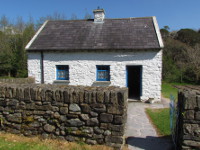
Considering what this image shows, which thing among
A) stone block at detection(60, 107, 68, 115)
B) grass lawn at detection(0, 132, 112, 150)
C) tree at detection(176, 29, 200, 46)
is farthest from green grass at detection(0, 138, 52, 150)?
tree at detection(176, 29, 200, 46)

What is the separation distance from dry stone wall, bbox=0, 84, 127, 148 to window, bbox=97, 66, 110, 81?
6.42 meters

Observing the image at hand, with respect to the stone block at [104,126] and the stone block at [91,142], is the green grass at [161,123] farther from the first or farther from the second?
the stone block at [91,142]

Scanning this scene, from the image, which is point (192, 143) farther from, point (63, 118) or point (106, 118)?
point (63, 118)

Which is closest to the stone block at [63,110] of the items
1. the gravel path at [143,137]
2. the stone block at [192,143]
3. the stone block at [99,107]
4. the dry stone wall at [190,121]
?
the stone block at [99,107]

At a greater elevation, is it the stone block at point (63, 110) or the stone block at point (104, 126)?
the stone block at point (63, 110)

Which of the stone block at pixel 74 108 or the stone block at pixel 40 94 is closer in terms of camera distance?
the stone block at pixel 74 108

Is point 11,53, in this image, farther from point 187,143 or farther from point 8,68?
point 187,143

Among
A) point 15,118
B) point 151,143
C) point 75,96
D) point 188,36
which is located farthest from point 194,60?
point 15,118

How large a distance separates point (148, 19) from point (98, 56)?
203 inches

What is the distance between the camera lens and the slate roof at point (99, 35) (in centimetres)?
1018

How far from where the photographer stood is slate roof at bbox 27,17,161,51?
1018 centimetres

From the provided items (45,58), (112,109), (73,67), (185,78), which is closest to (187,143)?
(112,109)

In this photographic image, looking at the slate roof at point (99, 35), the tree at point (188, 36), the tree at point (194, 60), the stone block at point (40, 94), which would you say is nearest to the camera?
the stone block at point (40, 94)

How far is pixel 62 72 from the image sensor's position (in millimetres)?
11070
